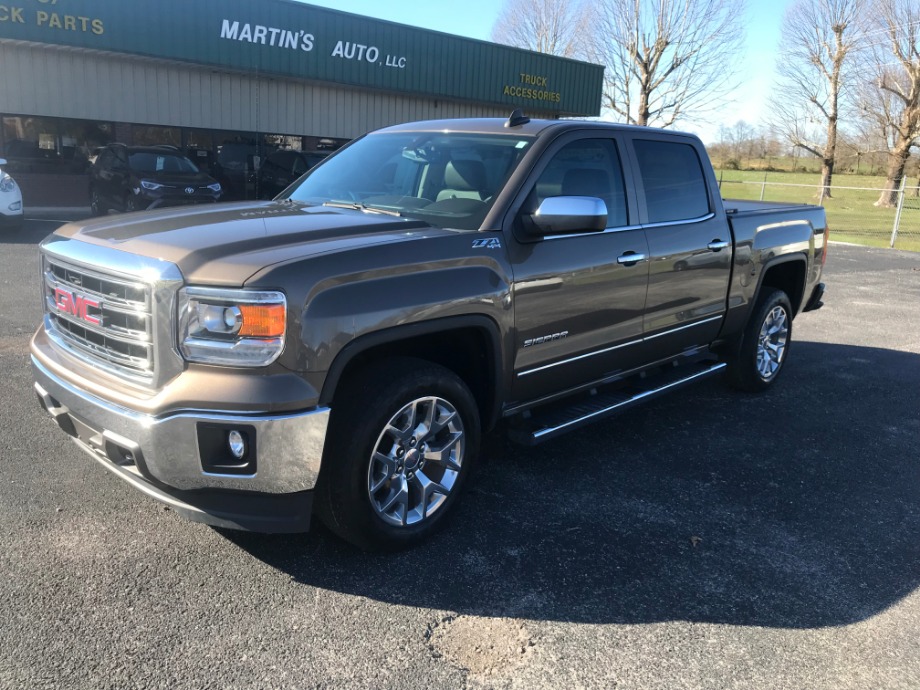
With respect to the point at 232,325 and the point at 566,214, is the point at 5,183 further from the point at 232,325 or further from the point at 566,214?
the point at 566,214

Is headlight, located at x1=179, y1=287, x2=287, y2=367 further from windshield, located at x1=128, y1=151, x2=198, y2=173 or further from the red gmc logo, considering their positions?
windshield, located at x1=128, y1=151, x2=198, y2=173

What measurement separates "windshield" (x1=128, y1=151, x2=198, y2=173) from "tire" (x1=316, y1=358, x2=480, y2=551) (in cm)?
1419

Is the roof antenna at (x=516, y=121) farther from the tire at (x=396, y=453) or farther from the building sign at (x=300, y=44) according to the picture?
the building sign at (x=300, y=44)

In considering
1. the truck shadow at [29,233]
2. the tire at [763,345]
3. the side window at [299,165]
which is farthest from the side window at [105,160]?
the tire at [763,345]

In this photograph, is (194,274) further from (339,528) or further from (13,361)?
(13,361)

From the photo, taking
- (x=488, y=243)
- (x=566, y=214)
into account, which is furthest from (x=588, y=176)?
(x=488, y=243)

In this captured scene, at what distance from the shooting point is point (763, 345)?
6.06 m

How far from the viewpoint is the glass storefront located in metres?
18.2

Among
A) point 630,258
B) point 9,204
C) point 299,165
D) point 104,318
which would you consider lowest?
point 9,204

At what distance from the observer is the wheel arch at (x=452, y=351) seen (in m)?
3.07

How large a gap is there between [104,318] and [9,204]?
11033 millimetres


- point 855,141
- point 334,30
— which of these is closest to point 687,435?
point 334,30

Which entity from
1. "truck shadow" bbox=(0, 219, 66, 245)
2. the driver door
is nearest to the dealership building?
"truck shadow" bbox=(0, 219, 66, 245)

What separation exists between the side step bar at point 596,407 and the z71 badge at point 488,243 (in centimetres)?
101
